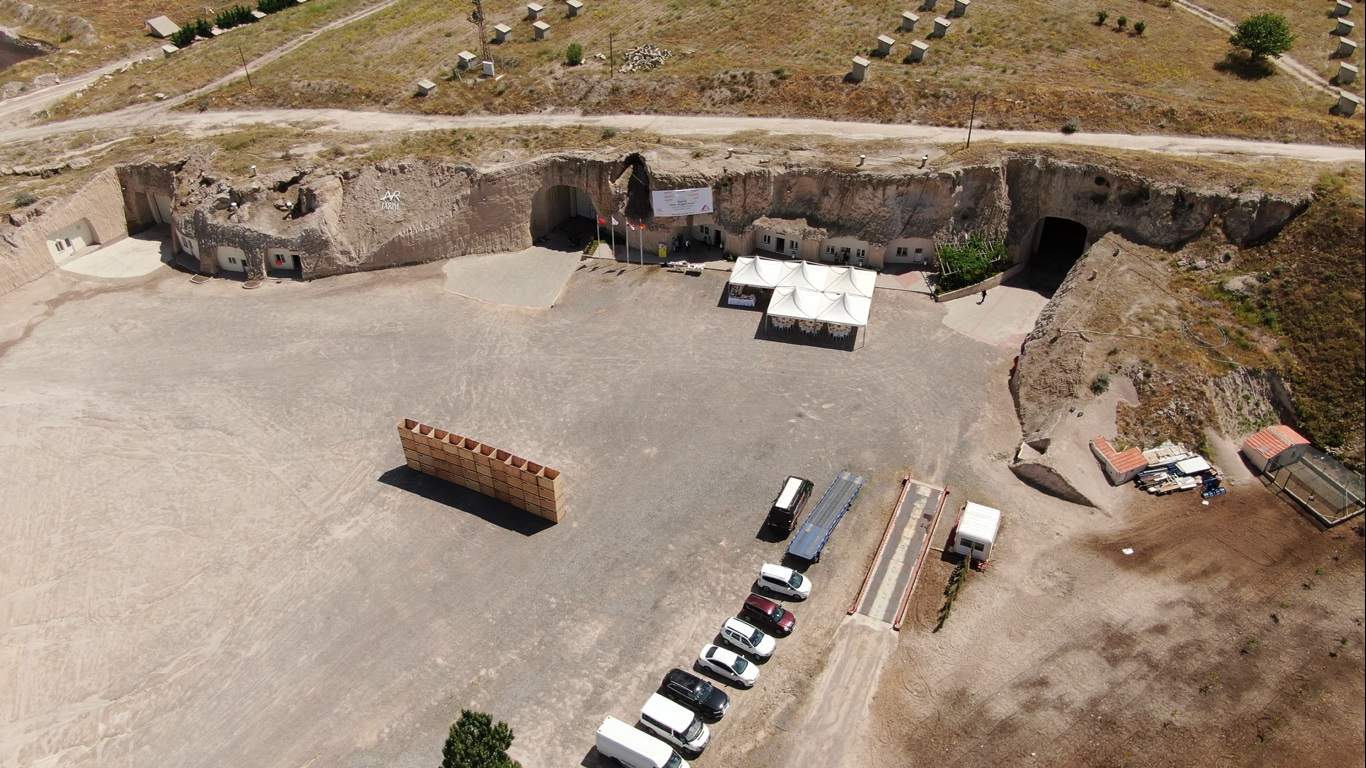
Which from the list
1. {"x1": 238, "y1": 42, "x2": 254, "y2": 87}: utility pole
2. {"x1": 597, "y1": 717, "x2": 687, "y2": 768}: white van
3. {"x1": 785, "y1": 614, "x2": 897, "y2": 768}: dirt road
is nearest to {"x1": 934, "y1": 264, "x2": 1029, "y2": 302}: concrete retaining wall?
{"x1": 785, "y1": 614, "x2": 897, "y2": 768}: dirt road

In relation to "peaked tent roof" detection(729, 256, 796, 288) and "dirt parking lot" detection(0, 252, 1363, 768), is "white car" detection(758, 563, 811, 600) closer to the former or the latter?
"dirt parking lot" detection(0, 252, 1363, 768)

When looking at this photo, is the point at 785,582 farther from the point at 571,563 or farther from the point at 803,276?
the point at 803,276

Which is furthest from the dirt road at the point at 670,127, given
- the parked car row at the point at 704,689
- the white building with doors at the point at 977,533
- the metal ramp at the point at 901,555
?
the parked car row at the point at 704,689

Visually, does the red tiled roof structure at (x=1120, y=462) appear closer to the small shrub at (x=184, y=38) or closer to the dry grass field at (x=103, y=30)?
the small shrub at (x=184, y=38)

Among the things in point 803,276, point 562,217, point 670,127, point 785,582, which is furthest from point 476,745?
point 670,127

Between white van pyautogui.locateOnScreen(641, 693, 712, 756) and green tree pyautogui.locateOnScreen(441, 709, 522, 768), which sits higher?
green tree pyautogui.locateOnScreen(441, 709, 522, 768)

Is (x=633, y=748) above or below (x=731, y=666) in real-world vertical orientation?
above

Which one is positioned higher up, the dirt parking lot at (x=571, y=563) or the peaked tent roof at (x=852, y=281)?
the peaked tent roof at (x=852, y=281)
